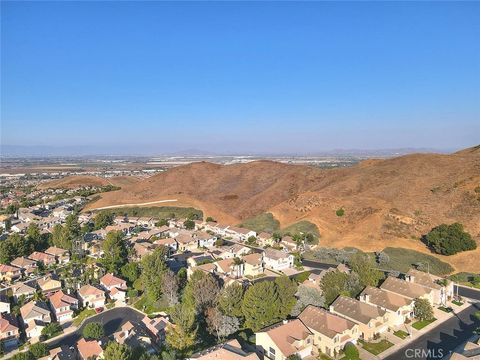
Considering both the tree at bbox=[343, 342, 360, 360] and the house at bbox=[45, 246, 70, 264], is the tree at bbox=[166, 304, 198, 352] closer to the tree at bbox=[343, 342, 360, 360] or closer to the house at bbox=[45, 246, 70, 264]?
the tree at bbox=[343, 342, 360, 360]

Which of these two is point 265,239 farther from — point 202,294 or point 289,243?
point 202,294

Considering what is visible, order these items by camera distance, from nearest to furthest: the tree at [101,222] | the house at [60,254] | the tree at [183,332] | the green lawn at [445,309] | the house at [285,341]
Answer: the house at [285,341] < the tree at [183,332] < the green lawn at [445,309] < the house at [60,254] < the tree at [101,222]

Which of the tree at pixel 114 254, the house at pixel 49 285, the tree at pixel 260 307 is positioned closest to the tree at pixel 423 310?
the tree at pixel 260 307

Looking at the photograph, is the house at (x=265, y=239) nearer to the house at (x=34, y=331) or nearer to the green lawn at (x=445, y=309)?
the green lawn at (x=445, y=309)

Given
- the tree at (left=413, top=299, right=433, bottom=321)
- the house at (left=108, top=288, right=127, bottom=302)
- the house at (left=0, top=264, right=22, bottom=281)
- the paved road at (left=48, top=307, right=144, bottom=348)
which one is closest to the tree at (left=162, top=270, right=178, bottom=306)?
the paved road at (left=48, top=307, right=144, bottom=348)

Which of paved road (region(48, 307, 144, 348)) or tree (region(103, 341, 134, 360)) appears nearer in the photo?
tree (region(103, 341, 134, 360))

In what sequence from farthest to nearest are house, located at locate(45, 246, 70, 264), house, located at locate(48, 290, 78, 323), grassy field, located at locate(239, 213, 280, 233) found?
grassy field, located at locate(239, 213, 280, 233) → house, located at locate(45, 246, 70, 264) → house, located at locate(48, 290, 78, 323)
